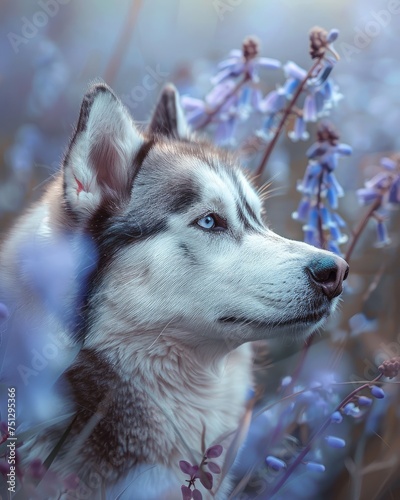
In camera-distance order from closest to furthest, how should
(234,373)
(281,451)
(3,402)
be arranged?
(3,402), (281,451), (234,373)

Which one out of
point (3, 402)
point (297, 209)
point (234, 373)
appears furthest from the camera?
point (297, 209)

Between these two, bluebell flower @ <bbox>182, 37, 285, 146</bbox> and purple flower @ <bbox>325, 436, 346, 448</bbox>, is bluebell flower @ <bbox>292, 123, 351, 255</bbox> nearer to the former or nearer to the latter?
bluebell flower @ <bbox>182, 37, 285, 146</bbox>

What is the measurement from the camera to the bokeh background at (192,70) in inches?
63.6

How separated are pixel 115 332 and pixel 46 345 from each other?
148 mm

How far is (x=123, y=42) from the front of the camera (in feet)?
→ 5.47

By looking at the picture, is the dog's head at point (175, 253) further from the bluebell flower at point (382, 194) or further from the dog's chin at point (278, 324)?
the bluebell flower at point (382, 194)

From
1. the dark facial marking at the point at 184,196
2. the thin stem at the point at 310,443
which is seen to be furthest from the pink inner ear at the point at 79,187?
the thin stem at the point at 310,443

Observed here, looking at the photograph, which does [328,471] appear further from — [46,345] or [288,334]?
[46,345]

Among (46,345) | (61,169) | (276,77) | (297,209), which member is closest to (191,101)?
(276,77)

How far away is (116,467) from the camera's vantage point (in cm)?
138

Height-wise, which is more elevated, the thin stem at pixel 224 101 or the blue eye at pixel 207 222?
the thin stem at pixel 224 101

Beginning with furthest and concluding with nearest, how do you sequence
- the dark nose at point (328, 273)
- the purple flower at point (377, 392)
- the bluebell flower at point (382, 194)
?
the bluebell flower at point (382, 194)
the purple flower at point (377, 392)
the dark nose at point (328, 273)

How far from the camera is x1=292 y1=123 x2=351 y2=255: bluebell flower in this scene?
5.38ft

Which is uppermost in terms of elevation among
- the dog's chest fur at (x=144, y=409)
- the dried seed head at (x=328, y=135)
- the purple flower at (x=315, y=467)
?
the dried seed head at (x=328, y=135)
